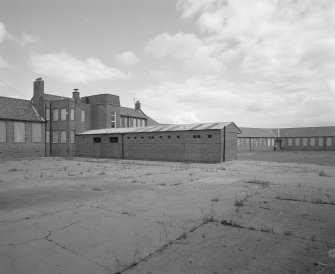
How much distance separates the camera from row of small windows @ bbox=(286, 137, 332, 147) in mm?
60116

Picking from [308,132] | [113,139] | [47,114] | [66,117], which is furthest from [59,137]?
[308,132]

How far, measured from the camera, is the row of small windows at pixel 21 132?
31.5m

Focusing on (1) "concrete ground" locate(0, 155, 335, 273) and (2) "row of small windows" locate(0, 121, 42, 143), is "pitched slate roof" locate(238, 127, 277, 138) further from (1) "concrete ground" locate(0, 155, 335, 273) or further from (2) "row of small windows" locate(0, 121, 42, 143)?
(1) "concrete ground" locate(0, 155, 335, 273)

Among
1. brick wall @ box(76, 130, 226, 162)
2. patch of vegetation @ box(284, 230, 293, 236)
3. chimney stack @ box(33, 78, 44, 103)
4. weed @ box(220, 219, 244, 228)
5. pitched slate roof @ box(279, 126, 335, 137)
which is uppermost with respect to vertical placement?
chimney stack @ box(33, 78, 44, 103)

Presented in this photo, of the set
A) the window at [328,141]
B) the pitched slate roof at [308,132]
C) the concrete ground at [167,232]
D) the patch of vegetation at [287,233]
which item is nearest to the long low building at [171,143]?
the concrete ground at [167,232]

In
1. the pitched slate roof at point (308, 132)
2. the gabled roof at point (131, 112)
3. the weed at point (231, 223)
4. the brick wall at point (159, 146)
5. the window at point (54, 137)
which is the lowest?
the weed at point (231, 223)

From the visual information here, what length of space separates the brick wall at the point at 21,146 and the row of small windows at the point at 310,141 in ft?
181

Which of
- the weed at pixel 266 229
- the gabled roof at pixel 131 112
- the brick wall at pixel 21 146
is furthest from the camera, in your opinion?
the gabled roof at pixel 131 112

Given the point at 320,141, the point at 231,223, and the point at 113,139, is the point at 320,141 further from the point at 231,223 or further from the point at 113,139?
the point at 231,223

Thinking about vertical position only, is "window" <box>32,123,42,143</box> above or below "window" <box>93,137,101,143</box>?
above

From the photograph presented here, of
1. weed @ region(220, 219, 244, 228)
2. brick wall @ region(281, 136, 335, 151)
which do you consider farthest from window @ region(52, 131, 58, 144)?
brick wall @ region(281, 136, 335, 151)

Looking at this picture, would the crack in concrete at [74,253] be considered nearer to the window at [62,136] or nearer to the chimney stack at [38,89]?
the window at [62,136]

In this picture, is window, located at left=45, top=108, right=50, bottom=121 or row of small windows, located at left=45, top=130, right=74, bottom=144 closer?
window, located at left=45, top=108, right=50, bottom=121

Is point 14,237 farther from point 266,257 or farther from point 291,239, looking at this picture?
point 291,239
